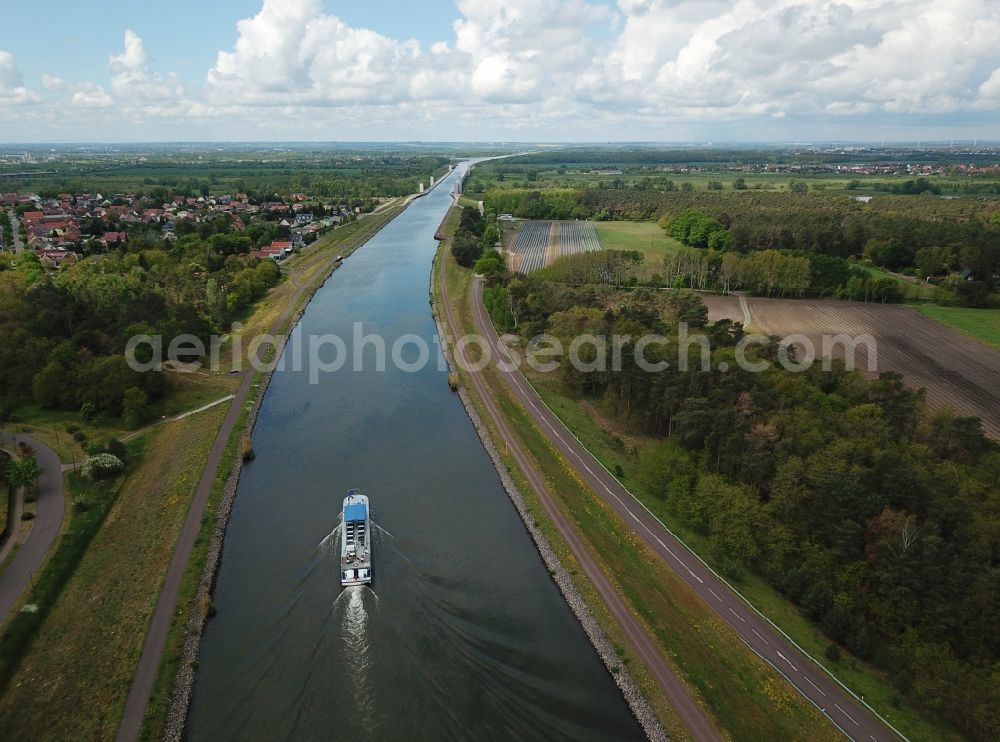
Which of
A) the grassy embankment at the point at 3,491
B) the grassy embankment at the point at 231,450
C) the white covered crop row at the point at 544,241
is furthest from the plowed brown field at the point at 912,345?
the grassy embankment at the point at 3,491

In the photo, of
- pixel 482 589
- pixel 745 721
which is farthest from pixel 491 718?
pixel 745 721

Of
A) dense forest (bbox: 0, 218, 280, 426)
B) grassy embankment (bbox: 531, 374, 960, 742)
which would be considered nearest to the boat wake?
grassy embankment (bbox: 531, 374, 960, 742)

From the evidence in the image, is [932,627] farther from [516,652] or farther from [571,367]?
[571,367]

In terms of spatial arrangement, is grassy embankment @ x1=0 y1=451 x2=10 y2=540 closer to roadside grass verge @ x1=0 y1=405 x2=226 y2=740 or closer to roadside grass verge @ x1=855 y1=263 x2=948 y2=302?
roadside grass verge @ x1=0 y1=405 x2=226 y2=740

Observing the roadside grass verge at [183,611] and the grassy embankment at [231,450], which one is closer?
the roadside grass verge at [183,611]

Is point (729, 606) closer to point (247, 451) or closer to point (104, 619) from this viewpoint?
point (104, 619)

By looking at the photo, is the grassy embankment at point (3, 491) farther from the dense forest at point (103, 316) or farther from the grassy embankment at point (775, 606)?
the grassy embankment at point (775, 606)

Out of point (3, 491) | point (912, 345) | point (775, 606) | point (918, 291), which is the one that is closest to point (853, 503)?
point (775, 606)

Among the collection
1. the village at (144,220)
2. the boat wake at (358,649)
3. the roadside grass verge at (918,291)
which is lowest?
the boat wake at (358,649)
